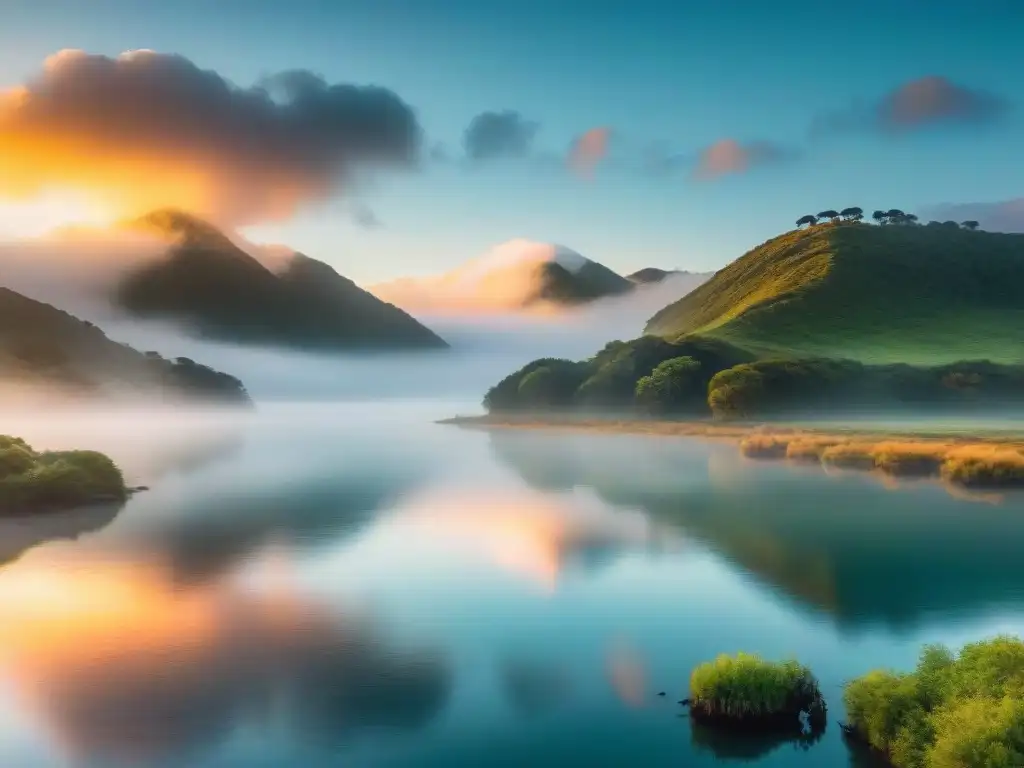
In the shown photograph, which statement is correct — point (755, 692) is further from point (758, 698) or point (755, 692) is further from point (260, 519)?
point (260, 519)

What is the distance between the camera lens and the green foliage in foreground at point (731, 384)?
146m

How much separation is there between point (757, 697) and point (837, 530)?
2857 cm

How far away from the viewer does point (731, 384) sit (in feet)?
450

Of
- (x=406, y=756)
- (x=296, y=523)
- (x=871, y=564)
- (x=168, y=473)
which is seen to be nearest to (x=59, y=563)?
(x=296, y=523)

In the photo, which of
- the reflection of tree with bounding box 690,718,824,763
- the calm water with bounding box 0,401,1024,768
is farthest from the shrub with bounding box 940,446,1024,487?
the reflection of tree with bounding box 690,718,824,763

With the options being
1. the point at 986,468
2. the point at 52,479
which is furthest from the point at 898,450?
the point at 52,479

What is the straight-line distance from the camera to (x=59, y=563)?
37.5 m

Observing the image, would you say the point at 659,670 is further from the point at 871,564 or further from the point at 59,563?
the point at 59,563

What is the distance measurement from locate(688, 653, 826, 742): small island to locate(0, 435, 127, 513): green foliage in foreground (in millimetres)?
42678

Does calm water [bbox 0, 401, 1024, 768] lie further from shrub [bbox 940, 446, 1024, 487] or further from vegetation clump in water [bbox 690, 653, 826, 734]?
shrub [bbox 940, 446, 1024, 487]

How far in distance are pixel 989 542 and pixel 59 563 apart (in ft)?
123

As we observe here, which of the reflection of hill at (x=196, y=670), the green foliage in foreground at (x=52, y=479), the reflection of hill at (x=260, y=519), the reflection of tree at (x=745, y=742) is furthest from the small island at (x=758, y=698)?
the green foliage in foreground at (x=52, y=479)

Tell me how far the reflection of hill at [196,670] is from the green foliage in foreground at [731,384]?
4445 inches

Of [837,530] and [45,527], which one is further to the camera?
[45,527]
